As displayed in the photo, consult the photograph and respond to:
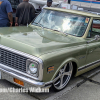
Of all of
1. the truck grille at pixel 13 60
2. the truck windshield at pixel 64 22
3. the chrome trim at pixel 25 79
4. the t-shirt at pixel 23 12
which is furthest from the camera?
the t-shirt at pixel 23 12

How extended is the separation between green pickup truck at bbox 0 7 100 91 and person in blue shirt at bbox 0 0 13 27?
1130 millimetres

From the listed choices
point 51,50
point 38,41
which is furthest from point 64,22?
point 51,50

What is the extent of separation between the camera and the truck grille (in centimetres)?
305

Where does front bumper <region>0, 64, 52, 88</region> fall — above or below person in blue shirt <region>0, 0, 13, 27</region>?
below

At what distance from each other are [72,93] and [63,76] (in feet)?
1.32

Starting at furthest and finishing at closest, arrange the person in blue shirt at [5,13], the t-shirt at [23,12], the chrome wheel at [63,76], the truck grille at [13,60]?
the t-shirt at [23,12], the person in blue shirt at [5,13], the chrome wheel at [63,76], the truck grille at [13,60]

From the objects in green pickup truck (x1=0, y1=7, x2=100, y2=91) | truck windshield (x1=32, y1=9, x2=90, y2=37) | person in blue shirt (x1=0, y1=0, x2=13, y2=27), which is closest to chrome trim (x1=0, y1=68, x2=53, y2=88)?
green pickup truck (x1=0, y1=7, x2=100, y2=91)

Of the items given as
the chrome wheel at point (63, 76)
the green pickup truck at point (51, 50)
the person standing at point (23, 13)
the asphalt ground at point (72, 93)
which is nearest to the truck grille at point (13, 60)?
the green pickup truck at point (51, 50)

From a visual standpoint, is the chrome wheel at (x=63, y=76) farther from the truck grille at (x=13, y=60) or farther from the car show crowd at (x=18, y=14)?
the car show crowd at (x=18, y=14)

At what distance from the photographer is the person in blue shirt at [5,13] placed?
530 cm

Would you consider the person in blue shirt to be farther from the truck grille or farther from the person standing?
the truck grille

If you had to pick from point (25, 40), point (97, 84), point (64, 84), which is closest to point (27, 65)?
point (25, 40)

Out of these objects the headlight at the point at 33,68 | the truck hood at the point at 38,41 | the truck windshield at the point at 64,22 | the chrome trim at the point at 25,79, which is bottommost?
the chrome trim at the point at 25,79

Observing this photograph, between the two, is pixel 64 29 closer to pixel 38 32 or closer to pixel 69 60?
pixel 38 32
